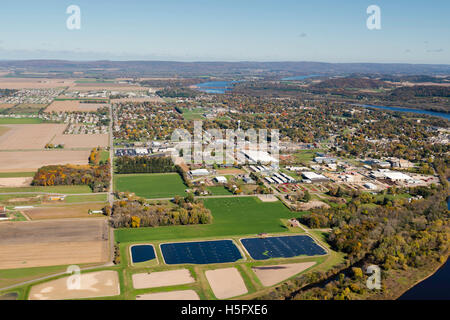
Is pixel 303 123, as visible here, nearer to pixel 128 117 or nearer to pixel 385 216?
pixel 128 117

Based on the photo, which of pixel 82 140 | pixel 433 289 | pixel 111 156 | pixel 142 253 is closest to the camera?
pixel 433 289

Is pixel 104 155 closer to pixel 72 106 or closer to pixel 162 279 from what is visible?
pixel 162 279

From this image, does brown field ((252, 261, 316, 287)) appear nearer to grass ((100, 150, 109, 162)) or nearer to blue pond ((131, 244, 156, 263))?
blue pond ((131, 244, 156, 263))

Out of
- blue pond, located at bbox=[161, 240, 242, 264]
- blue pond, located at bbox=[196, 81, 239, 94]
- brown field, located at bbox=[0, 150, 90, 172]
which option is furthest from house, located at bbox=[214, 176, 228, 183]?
blue pond, located at bbox=[196, 81, 239, 94]

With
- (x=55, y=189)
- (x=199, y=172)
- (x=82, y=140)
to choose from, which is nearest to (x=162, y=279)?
(x=55, y=189)

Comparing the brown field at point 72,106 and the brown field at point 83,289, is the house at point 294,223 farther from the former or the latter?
the brown field at point 72,106

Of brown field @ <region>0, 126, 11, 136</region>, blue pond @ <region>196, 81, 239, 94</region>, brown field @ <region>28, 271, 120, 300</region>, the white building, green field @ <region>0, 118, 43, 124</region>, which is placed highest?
blue pond @ <region>196, 81, 239, 94</region>
